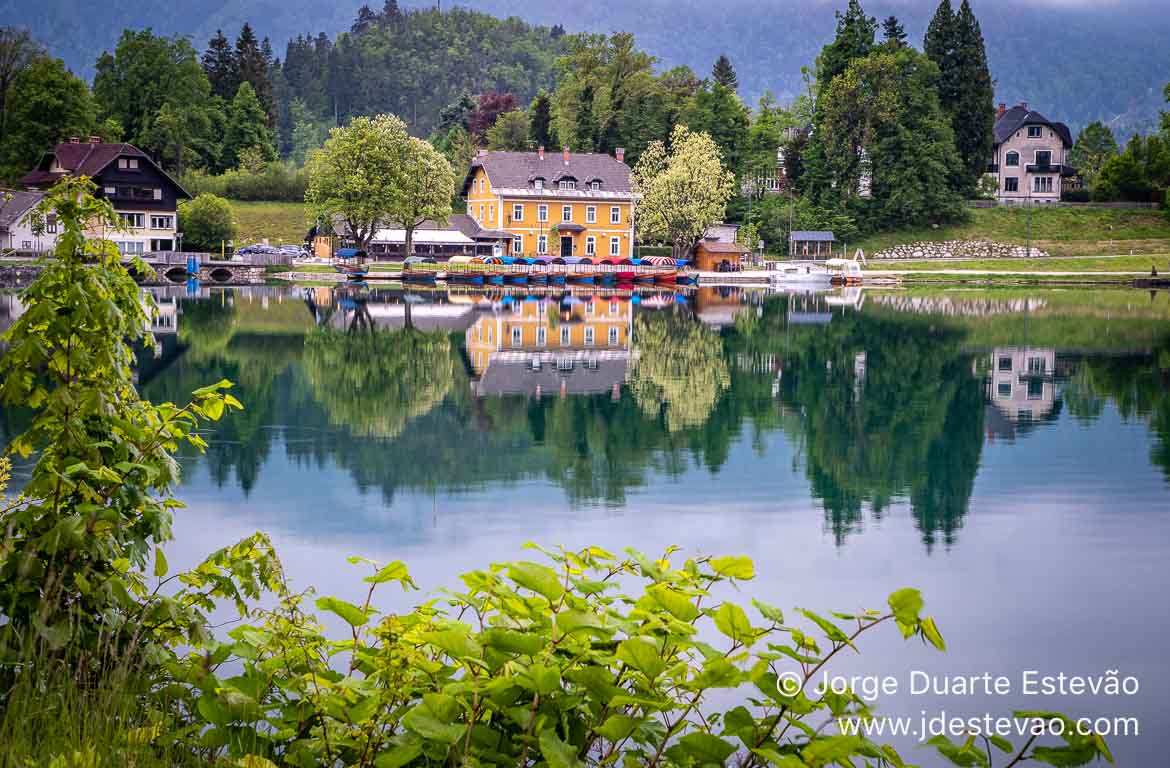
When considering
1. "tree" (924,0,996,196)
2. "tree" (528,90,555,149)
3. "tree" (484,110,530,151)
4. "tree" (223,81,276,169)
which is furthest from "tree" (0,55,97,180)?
"tree" (924,0,996,196)

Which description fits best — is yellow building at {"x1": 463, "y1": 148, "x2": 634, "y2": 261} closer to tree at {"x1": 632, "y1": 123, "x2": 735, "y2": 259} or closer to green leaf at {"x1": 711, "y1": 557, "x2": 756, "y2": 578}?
tree at {"x1": 632, "y1": 123, "x2": 735, "y2": 259}

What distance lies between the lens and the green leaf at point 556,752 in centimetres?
355

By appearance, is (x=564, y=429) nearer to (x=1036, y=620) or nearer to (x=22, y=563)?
(x=1036, y=620)

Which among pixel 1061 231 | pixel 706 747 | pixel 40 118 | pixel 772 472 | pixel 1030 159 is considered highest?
pixel 40 118

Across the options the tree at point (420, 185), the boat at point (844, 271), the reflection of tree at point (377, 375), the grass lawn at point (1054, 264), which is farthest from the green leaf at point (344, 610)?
the grass lawn at point (1054, 264)

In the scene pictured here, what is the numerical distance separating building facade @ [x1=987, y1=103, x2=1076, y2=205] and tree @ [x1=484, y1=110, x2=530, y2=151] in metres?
38.4

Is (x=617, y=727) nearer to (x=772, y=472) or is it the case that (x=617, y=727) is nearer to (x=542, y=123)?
(x=772, y=472)

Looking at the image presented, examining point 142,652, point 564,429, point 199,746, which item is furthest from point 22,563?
point 564,429

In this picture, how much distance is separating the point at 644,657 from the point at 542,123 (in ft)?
313

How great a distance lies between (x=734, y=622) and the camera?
3.68 metres

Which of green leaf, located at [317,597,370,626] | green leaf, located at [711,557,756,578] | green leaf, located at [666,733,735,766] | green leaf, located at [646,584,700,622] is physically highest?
green leaf, located at [711,557,756,578]

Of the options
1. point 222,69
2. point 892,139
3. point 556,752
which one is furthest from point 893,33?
point 556,752

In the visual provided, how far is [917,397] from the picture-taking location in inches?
851

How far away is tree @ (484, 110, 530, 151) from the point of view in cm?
10519
